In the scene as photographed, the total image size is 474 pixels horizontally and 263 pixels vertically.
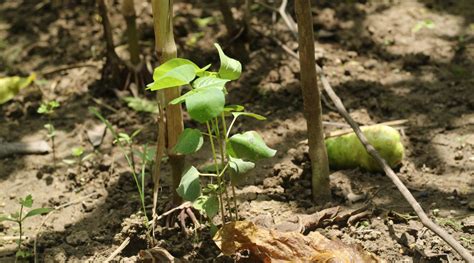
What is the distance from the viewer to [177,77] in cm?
259

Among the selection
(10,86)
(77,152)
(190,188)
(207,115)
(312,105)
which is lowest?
(77,152)

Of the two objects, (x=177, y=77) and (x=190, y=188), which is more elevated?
(x=177, y=77)

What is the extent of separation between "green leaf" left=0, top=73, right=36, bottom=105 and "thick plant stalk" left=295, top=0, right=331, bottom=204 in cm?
216

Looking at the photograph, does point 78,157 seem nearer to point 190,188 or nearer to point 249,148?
point 190,188

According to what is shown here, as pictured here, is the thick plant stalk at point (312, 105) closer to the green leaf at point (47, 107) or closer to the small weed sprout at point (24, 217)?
the small weed sprout at point (24, 217)

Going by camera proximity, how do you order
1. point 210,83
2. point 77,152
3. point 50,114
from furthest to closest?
point 50,114, point 77,152, point 210,83

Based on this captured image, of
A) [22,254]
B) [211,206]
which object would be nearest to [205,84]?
[211,206]

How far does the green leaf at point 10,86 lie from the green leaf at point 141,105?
27.5 inches

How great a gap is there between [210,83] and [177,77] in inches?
5.1

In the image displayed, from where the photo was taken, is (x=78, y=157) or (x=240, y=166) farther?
(x=78, y=157)

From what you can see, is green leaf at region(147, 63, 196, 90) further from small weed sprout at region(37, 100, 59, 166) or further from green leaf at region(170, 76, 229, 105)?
small weed sprout at region(37, 100, 59, 166)

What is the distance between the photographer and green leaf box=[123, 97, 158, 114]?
4371mm

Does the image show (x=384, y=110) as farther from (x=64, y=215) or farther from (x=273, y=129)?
(x=64, y=215)

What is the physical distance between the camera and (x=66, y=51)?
5176mm
